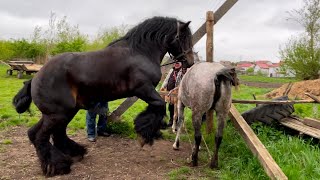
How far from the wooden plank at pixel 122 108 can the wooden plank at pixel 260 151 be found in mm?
2144

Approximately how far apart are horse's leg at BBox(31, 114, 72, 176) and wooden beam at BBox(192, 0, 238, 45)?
299cm

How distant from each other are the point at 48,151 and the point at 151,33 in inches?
84.4

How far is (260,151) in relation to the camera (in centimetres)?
415

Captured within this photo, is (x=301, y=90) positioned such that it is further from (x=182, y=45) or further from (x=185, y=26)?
(x=185, y=26)

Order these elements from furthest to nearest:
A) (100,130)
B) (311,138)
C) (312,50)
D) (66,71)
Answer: (312,50) → (100,130) → (311,138) → (66,71)

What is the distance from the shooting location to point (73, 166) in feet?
16.0

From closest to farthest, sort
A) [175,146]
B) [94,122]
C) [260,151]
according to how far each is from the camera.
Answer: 1. [260,151]
2. [175,146]
3. [94,122]

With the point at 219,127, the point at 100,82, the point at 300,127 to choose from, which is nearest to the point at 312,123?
the point at 300,127

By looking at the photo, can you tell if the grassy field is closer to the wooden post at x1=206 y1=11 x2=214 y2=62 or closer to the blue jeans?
the blue jeans

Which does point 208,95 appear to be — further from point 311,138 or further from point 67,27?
point 67,27

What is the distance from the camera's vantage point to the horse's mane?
4684mm

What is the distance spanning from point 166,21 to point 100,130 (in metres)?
2.94

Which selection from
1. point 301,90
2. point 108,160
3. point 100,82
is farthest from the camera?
point 301,90

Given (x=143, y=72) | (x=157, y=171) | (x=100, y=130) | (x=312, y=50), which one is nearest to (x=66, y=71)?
(x=143, y=72)
